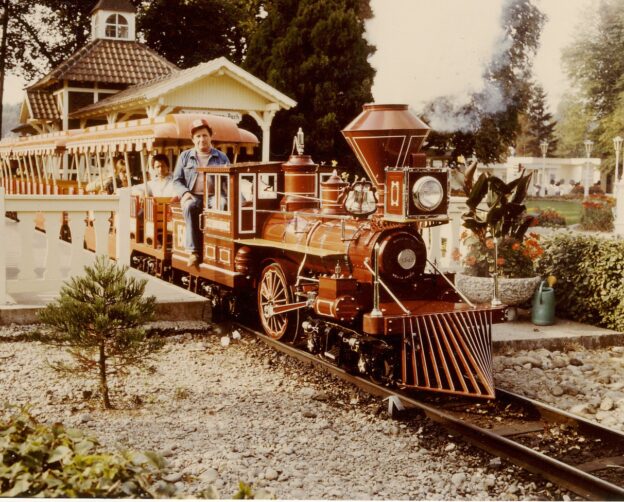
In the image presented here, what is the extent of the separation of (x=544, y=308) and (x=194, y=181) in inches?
151

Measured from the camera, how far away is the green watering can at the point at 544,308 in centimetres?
752

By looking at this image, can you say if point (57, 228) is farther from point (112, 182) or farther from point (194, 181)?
point (112, 182)

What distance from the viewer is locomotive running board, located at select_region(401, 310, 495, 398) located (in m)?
5.10

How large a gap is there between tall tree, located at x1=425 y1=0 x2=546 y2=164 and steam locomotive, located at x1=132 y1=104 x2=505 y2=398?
1902mm

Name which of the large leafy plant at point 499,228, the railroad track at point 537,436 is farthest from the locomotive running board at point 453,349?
the large leafy plant at point 499,228

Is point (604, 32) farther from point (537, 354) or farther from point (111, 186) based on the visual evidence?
point (111, 186)

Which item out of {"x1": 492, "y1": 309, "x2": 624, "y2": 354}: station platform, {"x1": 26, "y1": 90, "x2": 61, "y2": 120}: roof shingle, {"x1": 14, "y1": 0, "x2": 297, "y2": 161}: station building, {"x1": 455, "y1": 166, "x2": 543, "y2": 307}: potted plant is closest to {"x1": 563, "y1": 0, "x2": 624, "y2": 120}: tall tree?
{"x1": 455, "y1": 166, "x2": 543, "y2": 307}: potted plant

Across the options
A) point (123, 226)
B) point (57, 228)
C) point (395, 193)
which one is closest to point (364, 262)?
point (395, 193)

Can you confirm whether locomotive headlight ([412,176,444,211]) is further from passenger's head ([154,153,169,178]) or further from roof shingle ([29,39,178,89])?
roof shingle ([29,39,178,89])

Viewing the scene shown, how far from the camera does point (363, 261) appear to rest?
5.67m

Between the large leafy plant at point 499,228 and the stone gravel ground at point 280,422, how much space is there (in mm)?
1129

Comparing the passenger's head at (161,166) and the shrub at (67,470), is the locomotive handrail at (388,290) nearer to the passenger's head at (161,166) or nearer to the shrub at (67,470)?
the shrub at (67,470)

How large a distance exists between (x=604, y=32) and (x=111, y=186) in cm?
813

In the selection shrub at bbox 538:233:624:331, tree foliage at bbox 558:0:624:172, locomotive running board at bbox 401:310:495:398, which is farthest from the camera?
shrub at bbox 538:233:624:331
